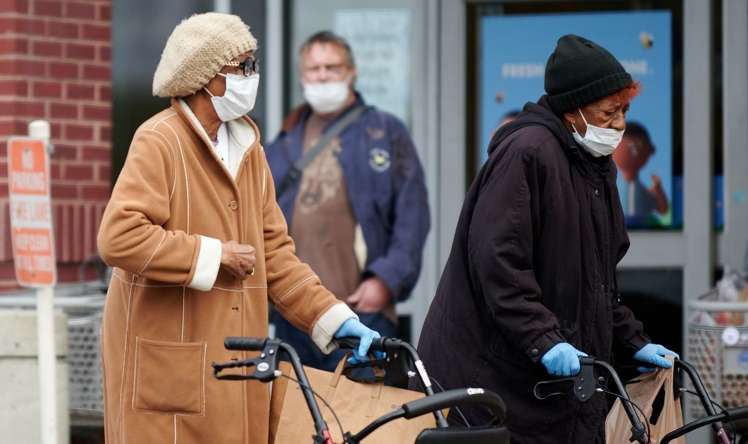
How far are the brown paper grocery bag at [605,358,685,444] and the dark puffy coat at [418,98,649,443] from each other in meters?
0.06

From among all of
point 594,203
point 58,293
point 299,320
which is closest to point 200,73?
point 299,320

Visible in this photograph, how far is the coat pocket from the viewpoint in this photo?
4375 millimetres

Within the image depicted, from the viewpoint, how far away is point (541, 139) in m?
4.58

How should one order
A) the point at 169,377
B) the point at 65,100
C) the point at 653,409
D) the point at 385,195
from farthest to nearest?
the point at 65,100 → the point at 385,195 → the point at 653,409 → the point at 169,377

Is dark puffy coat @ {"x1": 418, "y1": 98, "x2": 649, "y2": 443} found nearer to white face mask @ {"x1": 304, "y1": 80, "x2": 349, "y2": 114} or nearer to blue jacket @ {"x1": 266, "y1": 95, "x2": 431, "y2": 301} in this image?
blue jacket @ {"x1": 266, "y1": 95, "x2": 431, "y2": 301}

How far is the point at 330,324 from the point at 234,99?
29.2 inches

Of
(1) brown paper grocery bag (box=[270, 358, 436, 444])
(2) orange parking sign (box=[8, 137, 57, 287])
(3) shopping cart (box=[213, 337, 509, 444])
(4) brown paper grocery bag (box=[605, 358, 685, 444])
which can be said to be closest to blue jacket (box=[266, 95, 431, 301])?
(2) orange parking sign (box=[8, 137, 57, 287])

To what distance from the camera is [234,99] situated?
4520mm

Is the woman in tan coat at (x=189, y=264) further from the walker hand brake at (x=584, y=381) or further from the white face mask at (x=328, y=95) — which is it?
the white face mask at (x=328, y=95)

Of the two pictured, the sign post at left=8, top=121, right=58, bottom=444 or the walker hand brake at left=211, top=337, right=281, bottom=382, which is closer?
the walker hand brake at left=211, top=337, right=281, bottom=382

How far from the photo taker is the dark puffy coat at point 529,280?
175 inches

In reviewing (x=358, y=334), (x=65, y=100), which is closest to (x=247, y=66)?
(x=358, y=334)

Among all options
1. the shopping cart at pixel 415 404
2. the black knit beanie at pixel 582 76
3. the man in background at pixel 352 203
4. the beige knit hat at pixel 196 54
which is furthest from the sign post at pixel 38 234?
the black knit beanie at pixel 582 76

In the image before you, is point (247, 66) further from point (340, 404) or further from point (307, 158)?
point (307, 158)
